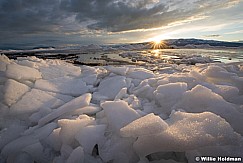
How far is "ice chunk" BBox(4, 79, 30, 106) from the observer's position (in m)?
2.57

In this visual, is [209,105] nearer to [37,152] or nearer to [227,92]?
[227,92]

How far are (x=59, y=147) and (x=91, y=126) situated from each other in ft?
1.24

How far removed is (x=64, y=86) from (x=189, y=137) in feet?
8.80

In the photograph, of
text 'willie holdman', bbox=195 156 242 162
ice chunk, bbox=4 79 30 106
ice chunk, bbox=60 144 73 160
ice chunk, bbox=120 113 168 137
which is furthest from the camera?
ice chunk, bbox=4 79 30 106

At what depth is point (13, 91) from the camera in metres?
2.71

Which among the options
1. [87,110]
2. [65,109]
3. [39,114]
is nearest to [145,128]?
[87,110]

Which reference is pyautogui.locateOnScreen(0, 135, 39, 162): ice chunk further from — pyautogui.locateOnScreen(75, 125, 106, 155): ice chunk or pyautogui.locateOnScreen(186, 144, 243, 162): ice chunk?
pyautogui.locateOnScreen(186, 144, 243, 162): ice chunk

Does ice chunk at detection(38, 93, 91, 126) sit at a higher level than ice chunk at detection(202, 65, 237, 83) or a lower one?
lower

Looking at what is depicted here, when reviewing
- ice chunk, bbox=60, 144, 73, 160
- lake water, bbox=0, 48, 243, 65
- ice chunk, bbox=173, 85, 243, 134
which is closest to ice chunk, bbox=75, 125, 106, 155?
ice chunk, bbox=60, 144, 73, 160

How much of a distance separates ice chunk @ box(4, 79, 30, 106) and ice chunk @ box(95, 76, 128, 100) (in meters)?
1.27

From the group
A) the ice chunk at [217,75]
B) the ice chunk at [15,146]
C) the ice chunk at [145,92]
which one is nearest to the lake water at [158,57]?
the ice chunk at [217,75]

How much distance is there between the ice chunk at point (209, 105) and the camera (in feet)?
5.74

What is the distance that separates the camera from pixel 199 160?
4.59 ft

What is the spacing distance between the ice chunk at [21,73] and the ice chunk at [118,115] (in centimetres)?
186
